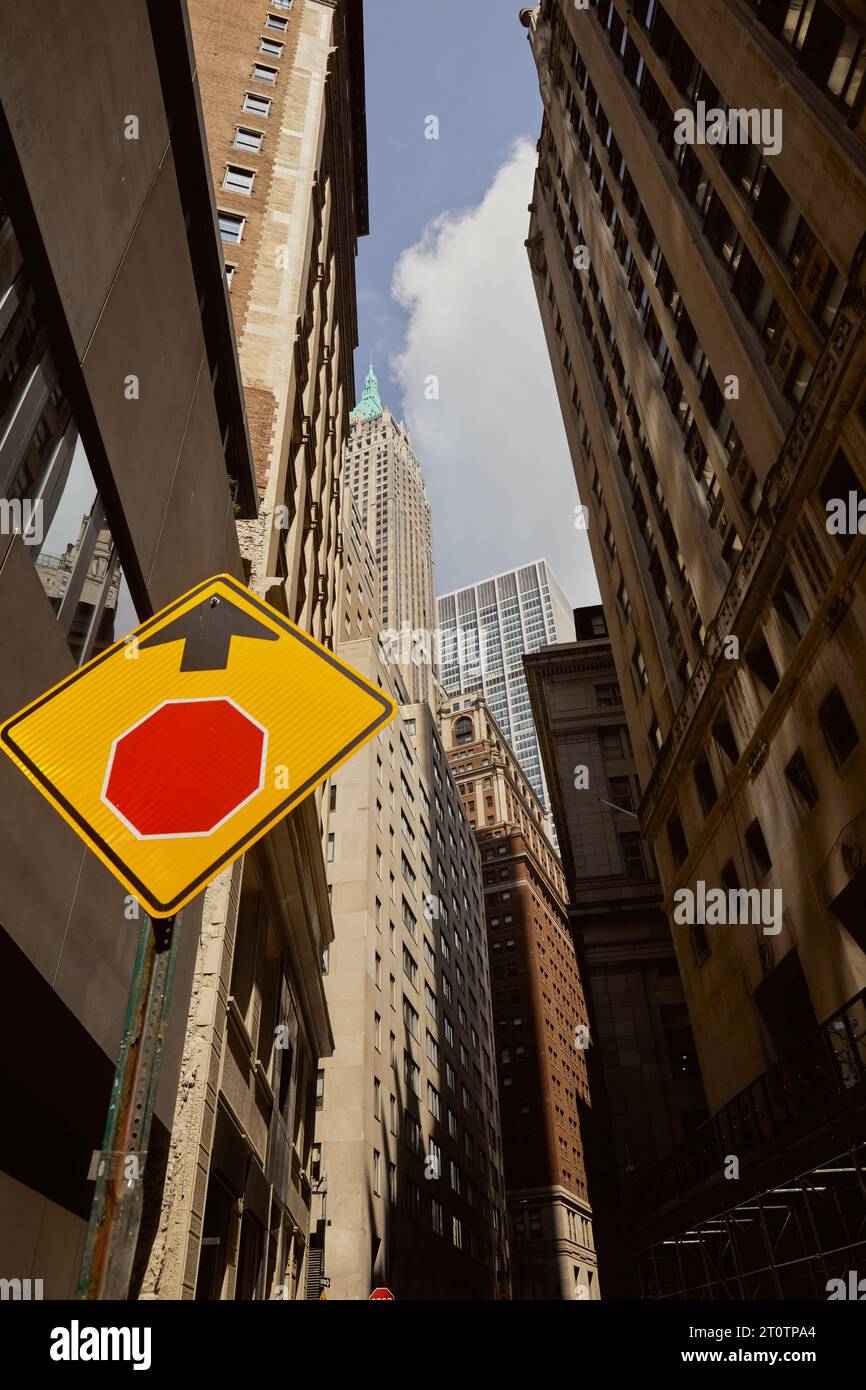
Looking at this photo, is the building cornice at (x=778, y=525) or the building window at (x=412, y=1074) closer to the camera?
the building cornice at (x=778, y=525)

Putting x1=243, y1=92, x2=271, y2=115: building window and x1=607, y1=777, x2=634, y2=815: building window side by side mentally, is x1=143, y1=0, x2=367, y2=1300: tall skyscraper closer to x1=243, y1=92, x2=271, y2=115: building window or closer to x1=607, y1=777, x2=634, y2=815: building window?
x1=243, y1=92, x2=271, y2=115: building window

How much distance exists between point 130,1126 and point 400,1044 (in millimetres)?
49258

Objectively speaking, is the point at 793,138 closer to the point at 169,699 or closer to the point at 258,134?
the point at 258,134

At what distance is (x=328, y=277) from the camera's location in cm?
3853

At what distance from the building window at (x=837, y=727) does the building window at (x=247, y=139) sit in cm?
2816

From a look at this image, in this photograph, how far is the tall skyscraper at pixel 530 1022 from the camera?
91.9 m

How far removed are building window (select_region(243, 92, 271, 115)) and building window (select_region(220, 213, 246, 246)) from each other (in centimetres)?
768

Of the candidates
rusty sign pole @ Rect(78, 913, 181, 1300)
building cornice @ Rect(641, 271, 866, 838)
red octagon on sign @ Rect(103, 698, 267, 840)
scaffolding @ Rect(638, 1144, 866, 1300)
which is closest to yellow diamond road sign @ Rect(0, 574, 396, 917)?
red octagon on sign @ Rect(103, 698, 267, 840)

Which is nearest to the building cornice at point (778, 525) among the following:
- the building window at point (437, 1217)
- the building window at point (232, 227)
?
the building window at point (232, 227)

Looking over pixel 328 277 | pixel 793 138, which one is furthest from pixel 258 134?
pixel 793 138

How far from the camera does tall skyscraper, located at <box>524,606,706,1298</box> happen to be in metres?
38.5

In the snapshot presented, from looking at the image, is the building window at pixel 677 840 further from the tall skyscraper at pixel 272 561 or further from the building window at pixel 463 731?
the building window at pixel 463 731

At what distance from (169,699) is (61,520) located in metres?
6.48

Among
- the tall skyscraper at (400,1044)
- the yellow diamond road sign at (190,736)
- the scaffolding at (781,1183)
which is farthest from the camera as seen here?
the tall skyscraper at (400,1044)
